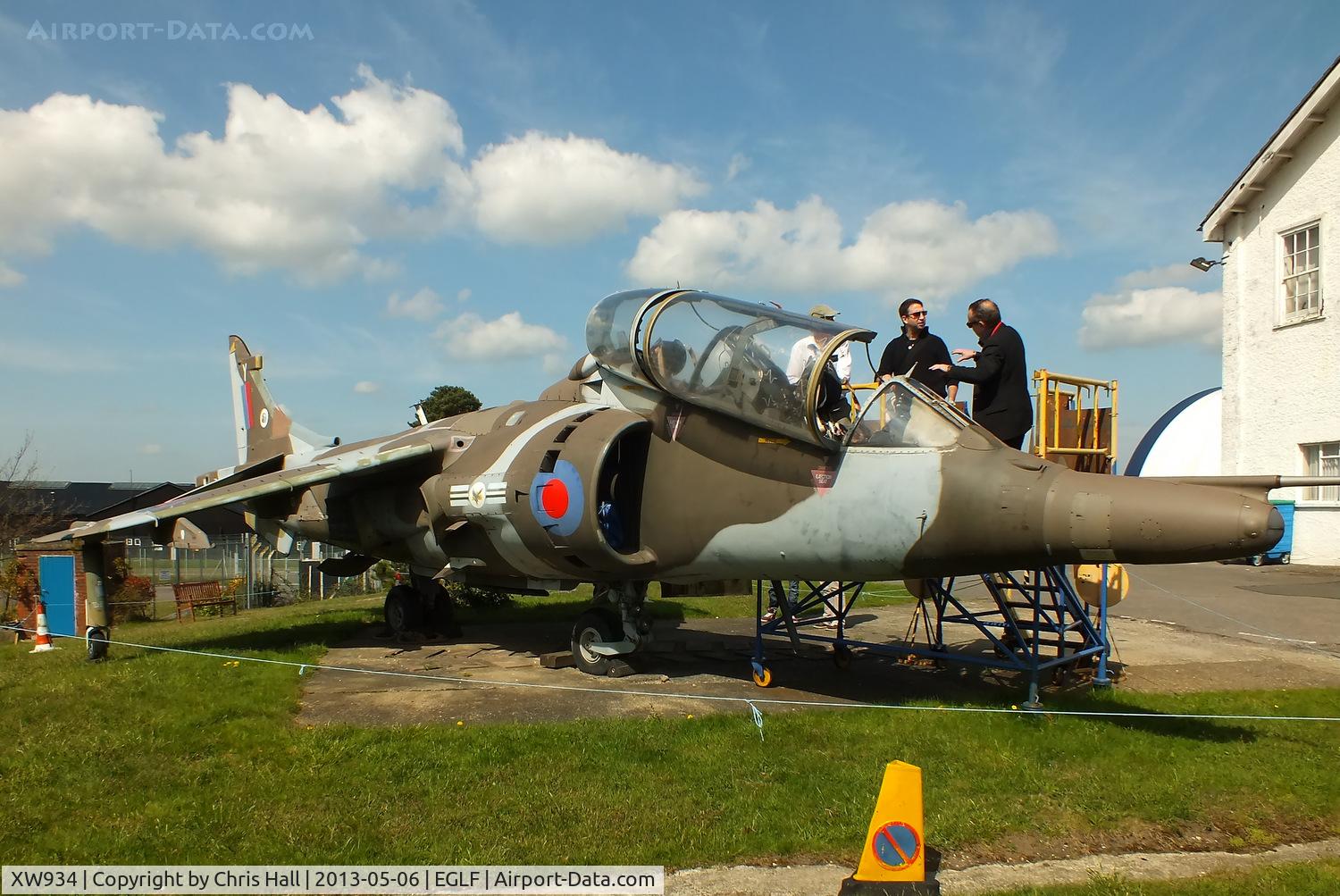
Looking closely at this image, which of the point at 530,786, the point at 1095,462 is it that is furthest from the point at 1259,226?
the point at 530,786

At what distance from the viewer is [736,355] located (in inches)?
286

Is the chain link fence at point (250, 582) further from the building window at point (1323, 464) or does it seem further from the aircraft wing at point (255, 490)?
the building window at point (1323, 464)

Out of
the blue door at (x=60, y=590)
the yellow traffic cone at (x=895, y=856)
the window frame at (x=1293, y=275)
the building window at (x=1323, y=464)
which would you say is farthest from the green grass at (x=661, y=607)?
the window frame at (x=1293, y=275)

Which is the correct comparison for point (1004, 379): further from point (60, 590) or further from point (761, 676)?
point (60, 590)

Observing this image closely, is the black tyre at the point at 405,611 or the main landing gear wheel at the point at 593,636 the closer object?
the main landing gear wheel at the point at 593,636

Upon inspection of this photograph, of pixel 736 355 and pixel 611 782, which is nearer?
pixel 611 782

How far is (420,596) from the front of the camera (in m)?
12.4

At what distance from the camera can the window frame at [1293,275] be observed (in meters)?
20.1

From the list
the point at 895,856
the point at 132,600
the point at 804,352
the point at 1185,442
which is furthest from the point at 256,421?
the point at 1185,442

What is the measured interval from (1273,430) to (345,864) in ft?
76.4

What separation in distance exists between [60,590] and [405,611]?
833 centimetres

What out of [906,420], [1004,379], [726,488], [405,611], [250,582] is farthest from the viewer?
[250,582]

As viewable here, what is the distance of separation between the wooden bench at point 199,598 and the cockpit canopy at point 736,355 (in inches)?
626

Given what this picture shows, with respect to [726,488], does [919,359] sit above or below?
above
